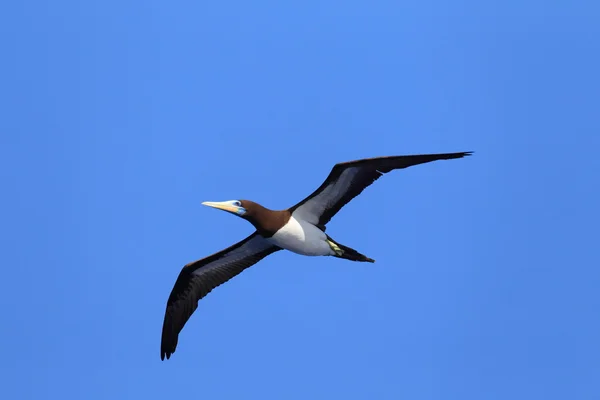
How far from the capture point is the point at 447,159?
20.3m

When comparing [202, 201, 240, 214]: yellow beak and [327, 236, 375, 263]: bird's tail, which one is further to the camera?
[327, 236, 375, 263]: bird's tail

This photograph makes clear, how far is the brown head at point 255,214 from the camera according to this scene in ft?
73.2

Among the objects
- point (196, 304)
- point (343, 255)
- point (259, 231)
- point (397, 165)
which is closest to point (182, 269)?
point (196, 304)

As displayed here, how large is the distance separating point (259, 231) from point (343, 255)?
226cm

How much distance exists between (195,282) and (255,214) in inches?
139

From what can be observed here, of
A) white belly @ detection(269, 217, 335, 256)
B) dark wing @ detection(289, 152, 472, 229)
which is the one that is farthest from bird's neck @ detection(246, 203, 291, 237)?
dark wing @ detection(289, 152, 472, 229)

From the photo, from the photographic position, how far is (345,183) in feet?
72.9

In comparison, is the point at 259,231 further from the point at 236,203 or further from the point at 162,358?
the point at 162,358

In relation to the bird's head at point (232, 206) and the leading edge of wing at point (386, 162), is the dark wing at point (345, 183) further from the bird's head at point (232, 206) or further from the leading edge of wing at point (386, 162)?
the bird's head at point (232, 206)

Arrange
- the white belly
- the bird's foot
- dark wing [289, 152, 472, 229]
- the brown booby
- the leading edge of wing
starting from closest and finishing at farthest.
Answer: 1. the leading edge of wing
2. dark wing [289, 152, 472, 229]
3. the brown booby
4. the white belly
5. the bird's foot

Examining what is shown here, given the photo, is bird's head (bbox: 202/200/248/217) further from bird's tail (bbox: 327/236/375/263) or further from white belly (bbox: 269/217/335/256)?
bird's tail (bbox: 327/236/375/263)

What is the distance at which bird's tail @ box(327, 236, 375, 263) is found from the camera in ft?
75.3

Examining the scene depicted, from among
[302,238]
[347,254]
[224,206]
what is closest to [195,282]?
[224,206]

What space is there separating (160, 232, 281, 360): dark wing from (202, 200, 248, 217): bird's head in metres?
2.28
